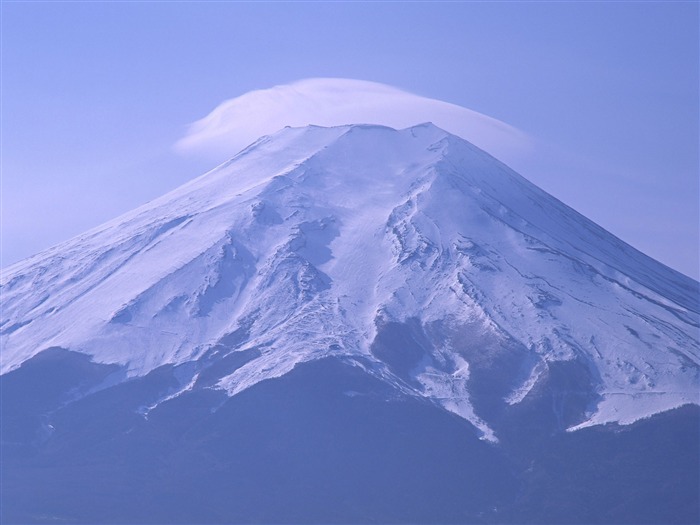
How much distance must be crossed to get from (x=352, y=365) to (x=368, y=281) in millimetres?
10820

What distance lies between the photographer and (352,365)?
72.0 m

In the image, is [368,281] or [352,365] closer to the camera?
[352,365]

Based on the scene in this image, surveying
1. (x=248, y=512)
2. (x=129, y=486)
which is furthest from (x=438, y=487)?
(x=129, y=486)

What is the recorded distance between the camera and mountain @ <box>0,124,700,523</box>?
207ft

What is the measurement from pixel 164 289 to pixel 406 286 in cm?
1640

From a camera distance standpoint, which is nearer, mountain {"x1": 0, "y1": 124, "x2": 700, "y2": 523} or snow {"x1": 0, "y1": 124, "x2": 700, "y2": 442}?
mountain {"x1": 0, "y1": 124, "x2": 700, "y2": 523}

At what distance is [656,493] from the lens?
204 ft

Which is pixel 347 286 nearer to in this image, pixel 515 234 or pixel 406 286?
pixel 406 286

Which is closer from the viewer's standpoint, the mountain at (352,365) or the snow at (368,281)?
the mountain at (352,365)

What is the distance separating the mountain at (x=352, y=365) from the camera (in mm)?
63062

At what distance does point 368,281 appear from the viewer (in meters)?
81.6

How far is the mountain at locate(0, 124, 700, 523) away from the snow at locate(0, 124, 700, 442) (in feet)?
0.67

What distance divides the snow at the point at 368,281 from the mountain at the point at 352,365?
0.20 metres

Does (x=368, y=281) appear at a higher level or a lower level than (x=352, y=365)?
higher
